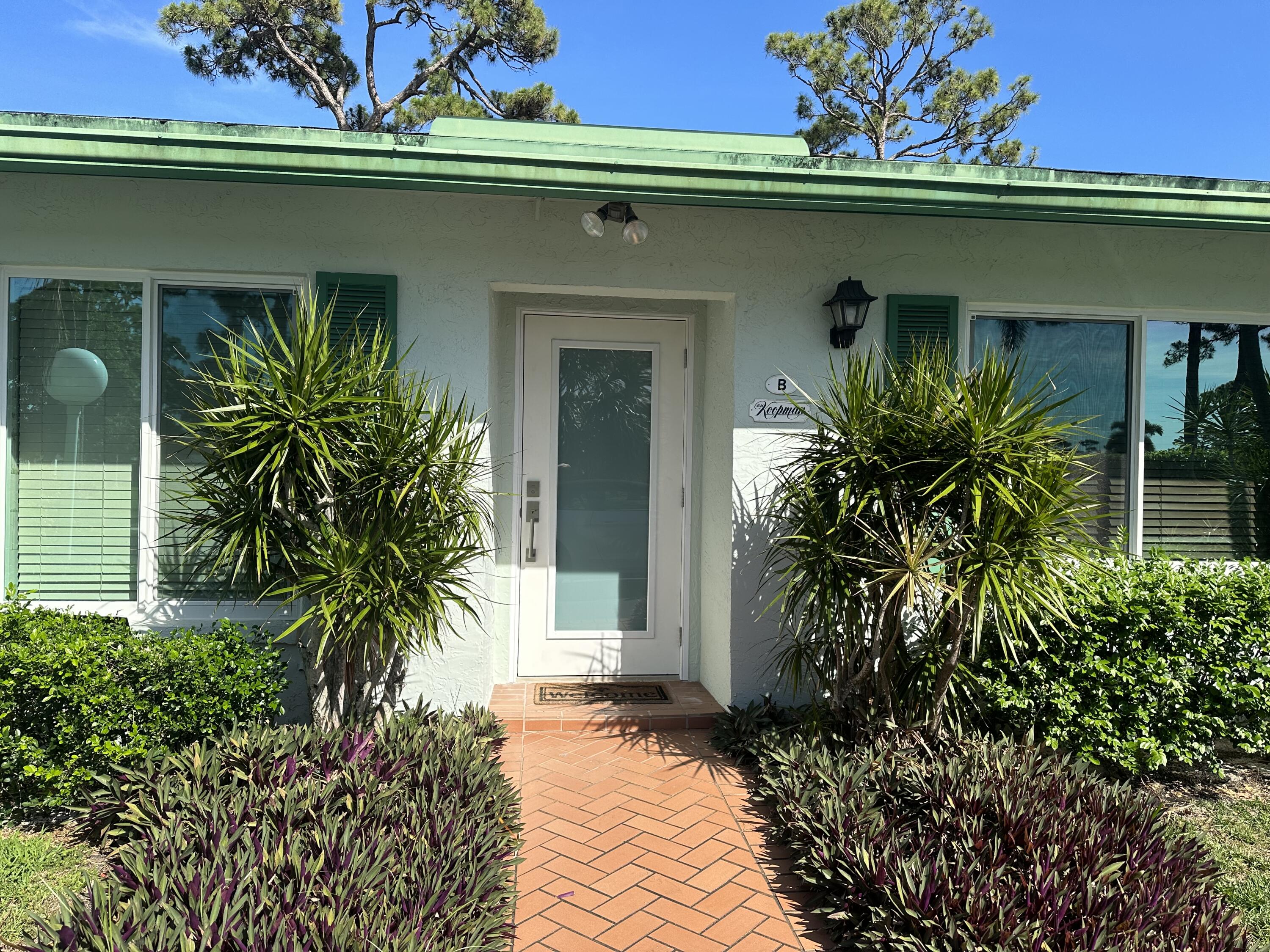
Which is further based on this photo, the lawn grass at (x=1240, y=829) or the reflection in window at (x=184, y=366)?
the reflection in window at (x=184, y=366)

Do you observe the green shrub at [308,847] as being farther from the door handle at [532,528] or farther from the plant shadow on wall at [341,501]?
the door handle at [532,528]

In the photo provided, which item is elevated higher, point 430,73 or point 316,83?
point 430,73

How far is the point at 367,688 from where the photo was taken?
4.06 metres

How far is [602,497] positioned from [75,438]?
2989 mm

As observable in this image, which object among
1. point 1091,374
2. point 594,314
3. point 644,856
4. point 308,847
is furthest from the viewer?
point 594,314

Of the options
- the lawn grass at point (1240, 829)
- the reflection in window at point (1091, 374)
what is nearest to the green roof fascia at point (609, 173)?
the reflection in window at point (1091, 374)

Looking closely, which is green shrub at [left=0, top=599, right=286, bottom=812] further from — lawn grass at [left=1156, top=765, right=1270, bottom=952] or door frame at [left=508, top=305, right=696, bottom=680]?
lawn grass at [left=1156, top=765, right=1270, bottom=952]

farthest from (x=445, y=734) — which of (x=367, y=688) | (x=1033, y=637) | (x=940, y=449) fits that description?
(x=1033, y=637)

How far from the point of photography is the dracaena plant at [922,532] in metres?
3.71

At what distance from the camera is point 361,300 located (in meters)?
4.48

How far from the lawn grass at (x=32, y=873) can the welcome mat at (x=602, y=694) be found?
2345mm

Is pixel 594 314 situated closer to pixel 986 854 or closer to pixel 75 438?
pixel 75 438

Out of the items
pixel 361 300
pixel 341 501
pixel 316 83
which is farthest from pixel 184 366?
pixel 316 83

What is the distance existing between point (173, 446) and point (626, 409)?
2634 mm
